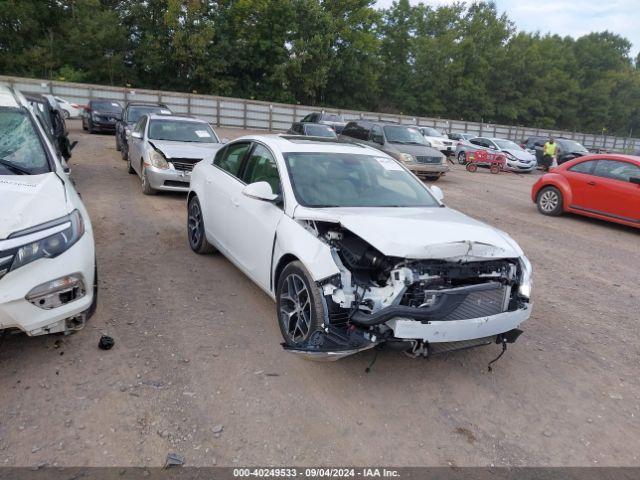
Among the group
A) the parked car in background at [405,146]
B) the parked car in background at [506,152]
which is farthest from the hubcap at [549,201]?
the parked car in background at [506,152]

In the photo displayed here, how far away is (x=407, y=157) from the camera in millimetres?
14938

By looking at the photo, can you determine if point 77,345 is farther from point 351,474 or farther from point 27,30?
point 27,30

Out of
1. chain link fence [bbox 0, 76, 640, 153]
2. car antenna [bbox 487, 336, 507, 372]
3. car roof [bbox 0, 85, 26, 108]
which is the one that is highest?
chain link fence [bbox 0, 76, 640, 153]

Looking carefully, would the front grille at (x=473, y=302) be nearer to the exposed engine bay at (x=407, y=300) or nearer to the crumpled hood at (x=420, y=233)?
the exposed engine bay at (x=407, y=300)

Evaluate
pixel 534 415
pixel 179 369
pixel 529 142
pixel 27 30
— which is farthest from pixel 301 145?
pixel 27 30

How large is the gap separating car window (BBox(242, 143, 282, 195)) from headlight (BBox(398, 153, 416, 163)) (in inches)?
406

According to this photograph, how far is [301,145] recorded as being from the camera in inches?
195

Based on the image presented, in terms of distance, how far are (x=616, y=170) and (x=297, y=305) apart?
8.95 m

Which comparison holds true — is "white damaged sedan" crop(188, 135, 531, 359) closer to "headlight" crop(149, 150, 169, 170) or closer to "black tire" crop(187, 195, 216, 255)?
"black tire" crop(187, 195, 216, 255)

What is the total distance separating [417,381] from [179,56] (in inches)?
1764

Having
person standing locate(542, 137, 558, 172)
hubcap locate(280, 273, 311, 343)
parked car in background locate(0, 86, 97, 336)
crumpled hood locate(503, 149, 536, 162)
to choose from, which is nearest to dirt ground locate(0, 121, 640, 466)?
hubcap locate(280, 273, 311, 343)

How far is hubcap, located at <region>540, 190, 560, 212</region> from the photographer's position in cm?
1091

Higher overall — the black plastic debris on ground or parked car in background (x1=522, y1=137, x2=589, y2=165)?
parked car in background (x1=522, y1=137, x2=589, y2=165)

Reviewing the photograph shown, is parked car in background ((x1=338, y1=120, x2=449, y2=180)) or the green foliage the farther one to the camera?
the green foliage
